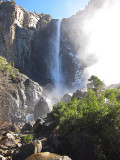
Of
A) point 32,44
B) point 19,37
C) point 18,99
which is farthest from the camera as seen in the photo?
point 32,44

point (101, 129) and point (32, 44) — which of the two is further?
point (32, 44)

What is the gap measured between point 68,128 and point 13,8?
154 feet

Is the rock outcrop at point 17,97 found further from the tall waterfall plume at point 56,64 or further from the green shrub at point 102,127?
the green shrub at point 102,127

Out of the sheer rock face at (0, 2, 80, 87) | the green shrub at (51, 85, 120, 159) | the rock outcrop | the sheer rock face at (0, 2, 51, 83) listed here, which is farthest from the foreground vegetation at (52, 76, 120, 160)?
the sheer rock face at (0, 2, 51, 83)

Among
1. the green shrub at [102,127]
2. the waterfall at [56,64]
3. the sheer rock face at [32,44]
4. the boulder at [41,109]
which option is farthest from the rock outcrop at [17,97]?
the green shrub at [102,127]

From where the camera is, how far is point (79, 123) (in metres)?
7.06

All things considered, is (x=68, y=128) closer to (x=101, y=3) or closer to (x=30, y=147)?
(x=30, y=147)

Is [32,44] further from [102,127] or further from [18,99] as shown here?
[102,127]

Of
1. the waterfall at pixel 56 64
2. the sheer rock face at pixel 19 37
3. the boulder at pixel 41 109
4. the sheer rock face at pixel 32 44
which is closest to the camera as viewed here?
the boulder at pixel 41 109

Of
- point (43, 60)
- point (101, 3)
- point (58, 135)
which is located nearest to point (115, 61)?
point (43, 60)

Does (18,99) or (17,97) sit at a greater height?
(17,97)

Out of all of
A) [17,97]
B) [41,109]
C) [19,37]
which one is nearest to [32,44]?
[19,37]

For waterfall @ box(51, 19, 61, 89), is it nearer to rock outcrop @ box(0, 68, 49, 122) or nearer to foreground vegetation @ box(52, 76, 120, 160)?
rock outcrop @ box(0, 68, 49, 122)

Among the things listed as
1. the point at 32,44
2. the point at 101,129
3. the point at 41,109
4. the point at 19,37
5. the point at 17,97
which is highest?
the point at 32,44
